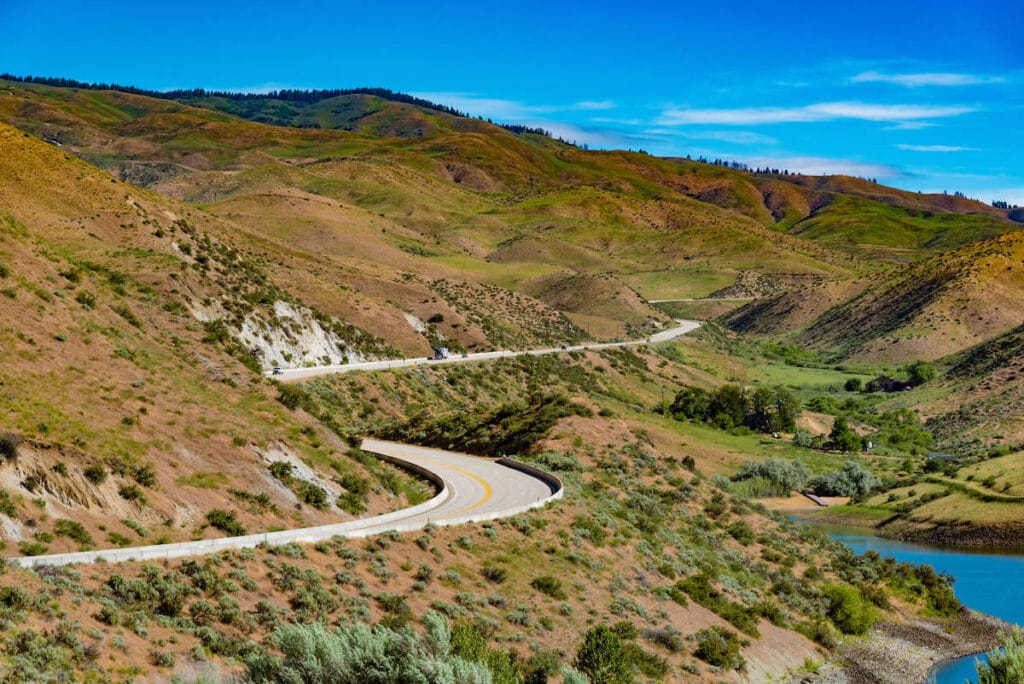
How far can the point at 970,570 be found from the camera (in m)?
63.8

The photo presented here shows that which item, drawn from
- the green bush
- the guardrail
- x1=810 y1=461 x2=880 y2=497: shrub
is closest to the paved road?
the guardrail

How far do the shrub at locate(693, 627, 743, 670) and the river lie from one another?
9695 mm

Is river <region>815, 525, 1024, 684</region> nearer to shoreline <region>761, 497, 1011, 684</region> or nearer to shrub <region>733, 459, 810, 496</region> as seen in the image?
shoreline <region>761, 497, 1011, 684</region>

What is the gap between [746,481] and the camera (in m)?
84.6

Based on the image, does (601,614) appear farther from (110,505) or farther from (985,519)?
(985,519)

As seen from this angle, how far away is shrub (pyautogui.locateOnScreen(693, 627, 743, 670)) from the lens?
3684 centimetres

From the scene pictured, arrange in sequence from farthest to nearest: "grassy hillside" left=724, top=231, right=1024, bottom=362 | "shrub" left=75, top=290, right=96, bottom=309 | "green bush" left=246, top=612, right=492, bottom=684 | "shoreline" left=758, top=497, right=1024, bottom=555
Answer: "grassy hillside" left=724, top=231, right=1024, bottom=362 < "shoreline" left=758, top=497, right=1024, bottom=555 < "shrub" left=75, top=290, right=96, bottom=309 < "green bush" left=246, top=612, right=492, bottom=684

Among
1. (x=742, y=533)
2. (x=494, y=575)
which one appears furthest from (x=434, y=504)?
(x=742, y=533)

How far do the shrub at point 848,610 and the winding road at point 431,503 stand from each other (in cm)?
1322

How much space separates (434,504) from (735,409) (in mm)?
70604

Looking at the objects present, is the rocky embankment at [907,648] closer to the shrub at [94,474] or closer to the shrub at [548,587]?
the shrub at [548,587]

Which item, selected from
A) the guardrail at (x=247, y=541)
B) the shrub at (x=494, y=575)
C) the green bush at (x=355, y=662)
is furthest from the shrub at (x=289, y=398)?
the green bush at (x=355, y=662)

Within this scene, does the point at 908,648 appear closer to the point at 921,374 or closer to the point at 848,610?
the point at 848,610

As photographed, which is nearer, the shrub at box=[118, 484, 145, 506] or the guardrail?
the guardrail
